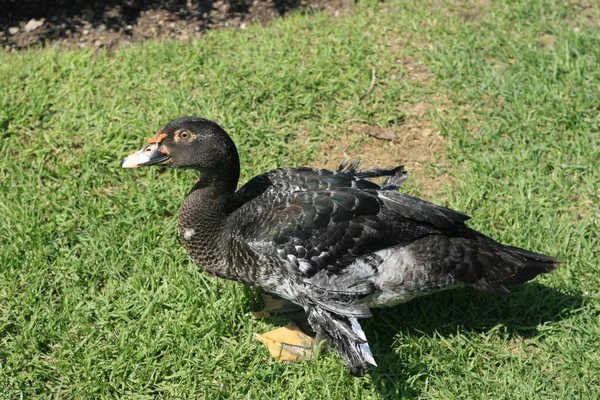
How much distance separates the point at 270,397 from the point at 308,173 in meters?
1.42

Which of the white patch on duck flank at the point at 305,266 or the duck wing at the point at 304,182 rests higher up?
the duck wing at the point at 304,182

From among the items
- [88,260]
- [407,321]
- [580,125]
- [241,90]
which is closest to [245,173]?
[241,90]

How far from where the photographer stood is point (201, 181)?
4.25 metres

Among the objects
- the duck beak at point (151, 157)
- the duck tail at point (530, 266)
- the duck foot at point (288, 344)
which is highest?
the duck beak at point (151, 157)

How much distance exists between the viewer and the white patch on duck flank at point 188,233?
4215 millimetres

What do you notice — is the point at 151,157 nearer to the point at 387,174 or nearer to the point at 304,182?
the point at 304,182

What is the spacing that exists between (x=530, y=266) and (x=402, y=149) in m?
1.77

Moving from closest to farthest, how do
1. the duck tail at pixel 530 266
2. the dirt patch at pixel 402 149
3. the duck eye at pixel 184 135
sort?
1. the duck eye at pixel 184 135
2. the duck tail at pixel 530 266
3. the dirt patch at pixel 402 149

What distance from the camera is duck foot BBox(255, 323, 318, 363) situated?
13.7ft

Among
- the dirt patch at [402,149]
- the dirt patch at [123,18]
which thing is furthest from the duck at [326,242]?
the dirt patch at [123,18]

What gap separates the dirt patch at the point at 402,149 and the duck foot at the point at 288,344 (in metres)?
1.59

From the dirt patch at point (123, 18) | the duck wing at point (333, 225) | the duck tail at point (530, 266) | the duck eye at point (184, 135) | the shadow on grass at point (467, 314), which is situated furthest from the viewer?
the dirt patch at point (123, 18)

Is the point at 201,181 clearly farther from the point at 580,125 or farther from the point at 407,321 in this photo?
the point at 580,125

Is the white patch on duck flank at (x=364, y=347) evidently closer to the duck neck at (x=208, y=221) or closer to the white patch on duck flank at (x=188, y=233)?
the duck neck at (x=208, y=221)
